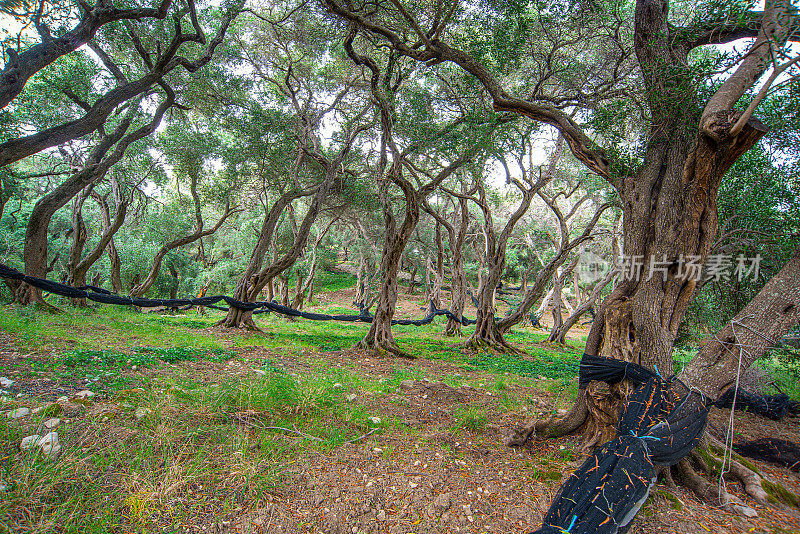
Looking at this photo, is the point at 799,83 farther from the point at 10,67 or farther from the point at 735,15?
the point at 10,67

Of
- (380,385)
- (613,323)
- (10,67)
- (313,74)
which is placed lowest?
(380,385)

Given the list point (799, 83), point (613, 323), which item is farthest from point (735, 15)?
point (613, 323)

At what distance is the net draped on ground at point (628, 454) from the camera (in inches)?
70.6

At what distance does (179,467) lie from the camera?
2.14 meters

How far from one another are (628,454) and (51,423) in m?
3.62

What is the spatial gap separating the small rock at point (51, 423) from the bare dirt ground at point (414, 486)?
95 mm

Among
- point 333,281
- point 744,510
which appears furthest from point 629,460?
point 333,281

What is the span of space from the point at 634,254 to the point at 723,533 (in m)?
2.02

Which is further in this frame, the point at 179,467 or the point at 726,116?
the point at 726,116

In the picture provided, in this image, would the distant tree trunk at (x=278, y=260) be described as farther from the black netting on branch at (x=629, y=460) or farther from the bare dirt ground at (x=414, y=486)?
the black netting on branch at (x=629, y=460)

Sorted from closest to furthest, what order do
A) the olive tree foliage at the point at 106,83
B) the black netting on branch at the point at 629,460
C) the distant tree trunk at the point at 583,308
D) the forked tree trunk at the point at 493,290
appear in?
1. the black netting on branch at the point at 629,460
2. the olive tree foliage at the point at 106,83
3. the forked tree trunk at the point at 493,290
4. the distant tree trunk at the point at 583,308

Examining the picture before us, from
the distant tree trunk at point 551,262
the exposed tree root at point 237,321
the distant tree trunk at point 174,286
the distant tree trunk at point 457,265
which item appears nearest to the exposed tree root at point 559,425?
the distant tree trunk at point 551,262

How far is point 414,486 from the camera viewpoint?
2398 mm

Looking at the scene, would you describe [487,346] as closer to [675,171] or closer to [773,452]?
[773,452]
